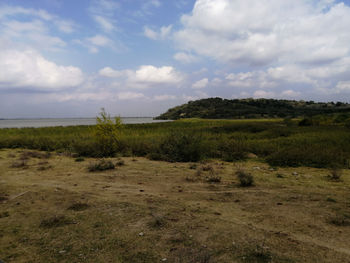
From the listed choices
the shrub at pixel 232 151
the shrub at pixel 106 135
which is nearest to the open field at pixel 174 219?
the shrub at pixel 232 151

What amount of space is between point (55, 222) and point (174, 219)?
243 cm

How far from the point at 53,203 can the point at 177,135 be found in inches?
315

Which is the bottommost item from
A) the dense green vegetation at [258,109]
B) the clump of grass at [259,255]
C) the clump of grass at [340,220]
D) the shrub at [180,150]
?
the clump of grass at [340,220]

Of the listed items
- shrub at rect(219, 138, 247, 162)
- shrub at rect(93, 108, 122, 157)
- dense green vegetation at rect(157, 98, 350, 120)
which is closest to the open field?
shrub at rect(219, 138, 247, 162)

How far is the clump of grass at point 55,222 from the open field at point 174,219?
2 cm

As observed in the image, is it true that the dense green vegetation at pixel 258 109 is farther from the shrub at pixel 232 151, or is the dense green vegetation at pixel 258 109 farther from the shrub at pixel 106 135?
the shrub at pixel 106 135

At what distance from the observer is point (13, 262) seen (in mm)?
3186

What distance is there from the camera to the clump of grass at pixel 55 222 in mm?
4324

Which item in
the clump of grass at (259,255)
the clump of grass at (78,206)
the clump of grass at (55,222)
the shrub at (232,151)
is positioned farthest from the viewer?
the shrub at (232,151)

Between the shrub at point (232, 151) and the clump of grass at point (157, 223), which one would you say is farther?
the shrub at point (232, 151)

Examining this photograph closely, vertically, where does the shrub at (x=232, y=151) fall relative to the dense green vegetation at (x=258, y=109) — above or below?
below

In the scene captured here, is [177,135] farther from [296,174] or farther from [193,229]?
Result: [193,229]

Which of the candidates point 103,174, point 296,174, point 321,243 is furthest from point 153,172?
point 321,243

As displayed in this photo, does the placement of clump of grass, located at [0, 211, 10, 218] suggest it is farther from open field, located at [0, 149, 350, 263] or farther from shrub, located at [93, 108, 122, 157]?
shrub, located at [93, 108, 122, 157]
